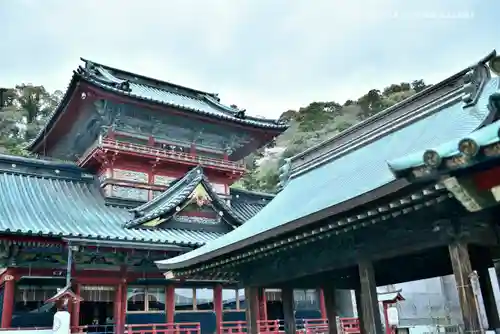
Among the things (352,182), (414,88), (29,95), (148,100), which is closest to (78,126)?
(148,100)

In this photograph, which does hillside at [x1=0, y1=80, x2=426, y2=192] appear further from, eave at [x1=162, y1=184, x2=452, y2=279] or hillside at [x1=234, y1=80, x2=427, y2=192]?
eave at [x1=162, y1=184, x2=452, y2=279]

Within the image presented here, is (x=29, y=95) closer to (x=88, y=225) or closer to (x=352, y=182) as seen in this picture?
(x=88, y=225)

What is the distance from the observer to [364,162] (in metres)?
8.02

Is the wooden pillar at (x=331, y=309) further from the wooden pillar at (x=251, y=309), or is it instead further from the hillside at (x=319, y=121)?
the hillside at (x=319, y=121)

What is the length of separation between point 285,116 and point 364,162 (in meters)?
50.5

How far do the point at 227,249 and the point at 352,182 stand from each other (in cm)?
226

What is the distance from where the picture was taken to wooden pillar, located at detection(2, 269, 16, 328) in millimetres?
11180

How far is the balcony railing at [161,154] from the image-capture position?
612 inches

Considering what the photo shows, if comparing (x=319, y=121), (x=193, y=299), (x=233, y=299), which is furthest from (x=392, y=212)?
(x=319, y=121)

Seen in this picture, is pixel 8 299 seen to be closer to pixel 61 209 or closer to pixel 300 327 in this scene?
pixel 61 209

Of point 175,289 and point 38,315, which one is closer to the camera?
point 38,315

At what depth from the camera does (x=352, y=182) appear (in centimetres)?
712

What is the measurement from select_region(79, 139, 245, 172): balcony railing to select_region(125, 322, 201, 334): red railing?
593 cm

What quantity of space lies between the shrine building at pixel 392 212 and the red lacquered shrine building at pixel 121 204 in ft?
10.3
